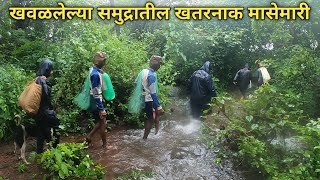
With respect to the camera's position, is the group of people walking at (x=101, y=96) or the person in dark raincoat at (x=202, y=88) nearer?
the group of people walking at (x=101, y=96)

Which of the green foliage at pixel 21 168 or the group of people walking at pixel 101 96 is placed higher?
the group of people walking at pixel 101 96

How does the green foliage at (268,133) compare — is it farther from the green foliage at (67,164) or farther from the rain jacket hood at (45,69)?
the rain jacket hood at (45,69)

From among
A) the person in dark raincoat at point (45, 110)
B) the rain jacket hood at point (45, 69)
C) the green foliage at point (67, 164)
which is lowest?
the green foliage at point (67, 164)

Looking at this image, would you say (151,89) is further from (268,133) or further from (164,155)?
(268,133)

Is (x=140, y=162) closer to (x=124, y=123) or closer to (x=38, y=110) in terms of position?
(x=38, y=110)

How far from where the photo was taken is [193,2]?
1573cm

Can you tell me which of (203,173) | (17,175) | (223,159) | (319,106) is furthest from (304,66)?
(17,175)

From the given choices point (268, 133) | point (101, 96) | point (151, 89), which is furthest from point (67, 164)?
point (268, 133)

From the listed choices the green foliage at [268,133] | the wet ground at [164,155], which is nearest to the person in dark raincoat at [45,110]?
the wet ground at [164,155]

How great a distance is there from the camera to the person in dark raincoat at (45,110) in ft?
17.9

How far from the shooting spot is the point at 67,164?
4.68m

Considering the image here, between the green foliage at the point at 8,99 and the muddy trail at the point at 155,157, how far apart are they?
1.40 ft

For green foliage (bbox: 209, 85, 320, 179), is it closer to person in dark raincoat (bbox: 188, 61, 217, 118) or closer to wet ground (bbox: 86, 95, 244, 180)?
wet ground (bbox: 86, 95, 244, 180)

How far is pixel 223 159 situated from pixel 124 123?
10.9 ft
